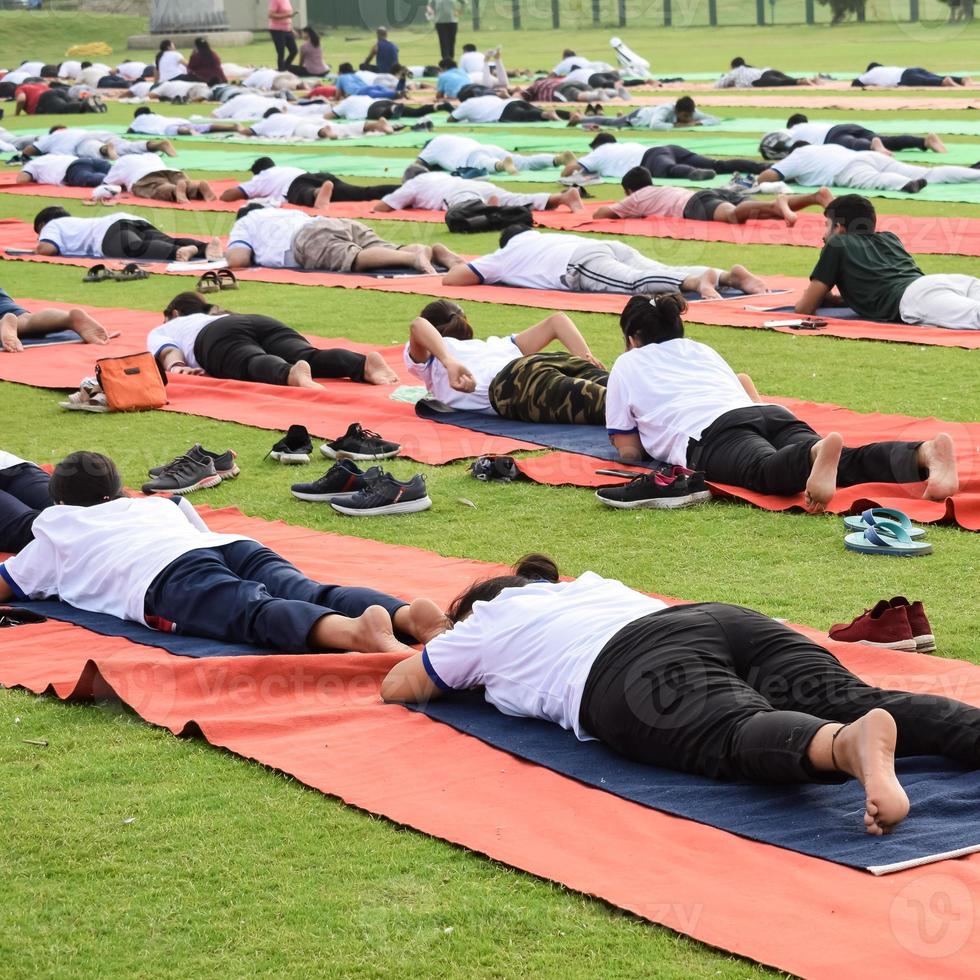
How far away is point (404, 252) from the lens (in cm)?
1302

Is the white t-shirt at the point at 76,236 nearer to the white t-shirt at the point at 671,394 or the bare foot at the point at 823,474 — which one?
the white t-shirt at the point at 671,394

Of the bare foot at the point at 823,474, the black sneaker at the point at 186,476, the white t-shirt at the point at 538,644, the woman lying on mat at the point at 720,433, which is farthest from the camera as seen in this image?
the black sneaker at the point at 186,476

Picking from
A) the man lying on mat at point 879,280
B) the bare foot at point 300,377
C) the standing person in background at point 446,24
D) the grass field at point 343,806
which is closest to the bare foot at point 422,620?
the grass field at point 343,806

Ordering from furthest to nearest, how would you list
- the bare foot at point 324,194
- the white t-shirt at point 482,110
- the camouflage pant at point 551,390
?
the white t-shirt at point 482,110
the bare foot at point 324,194
the camouflage pant at point 551,390

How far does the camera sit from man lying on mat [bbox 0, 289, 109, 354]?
34.3 ft

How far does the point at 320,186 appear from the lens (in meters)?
16.2

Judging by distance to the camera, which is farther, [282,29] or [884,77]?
[282,29]

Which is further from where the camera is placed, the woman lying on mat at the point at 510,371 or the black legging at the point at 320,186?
the black legging at the point at 320,186

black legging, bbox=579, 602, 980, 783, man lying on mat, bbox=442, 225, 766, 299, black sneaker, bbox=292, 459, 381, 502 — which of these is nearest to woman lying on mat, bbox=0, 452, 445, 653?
black legging, bbox=579, 602, 980, 783

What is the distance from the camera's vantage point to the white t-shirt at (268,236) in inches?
536

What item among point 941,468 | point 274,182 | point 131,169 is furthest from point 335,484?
point 131,169

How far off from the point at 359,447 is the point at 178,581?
257 centimetres

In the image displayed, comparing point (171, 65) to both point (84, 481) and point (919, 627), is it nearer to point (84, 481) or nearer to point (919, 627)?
point (84, 481)

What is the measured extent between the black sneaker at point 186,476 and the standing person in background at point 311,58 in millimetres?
30907
